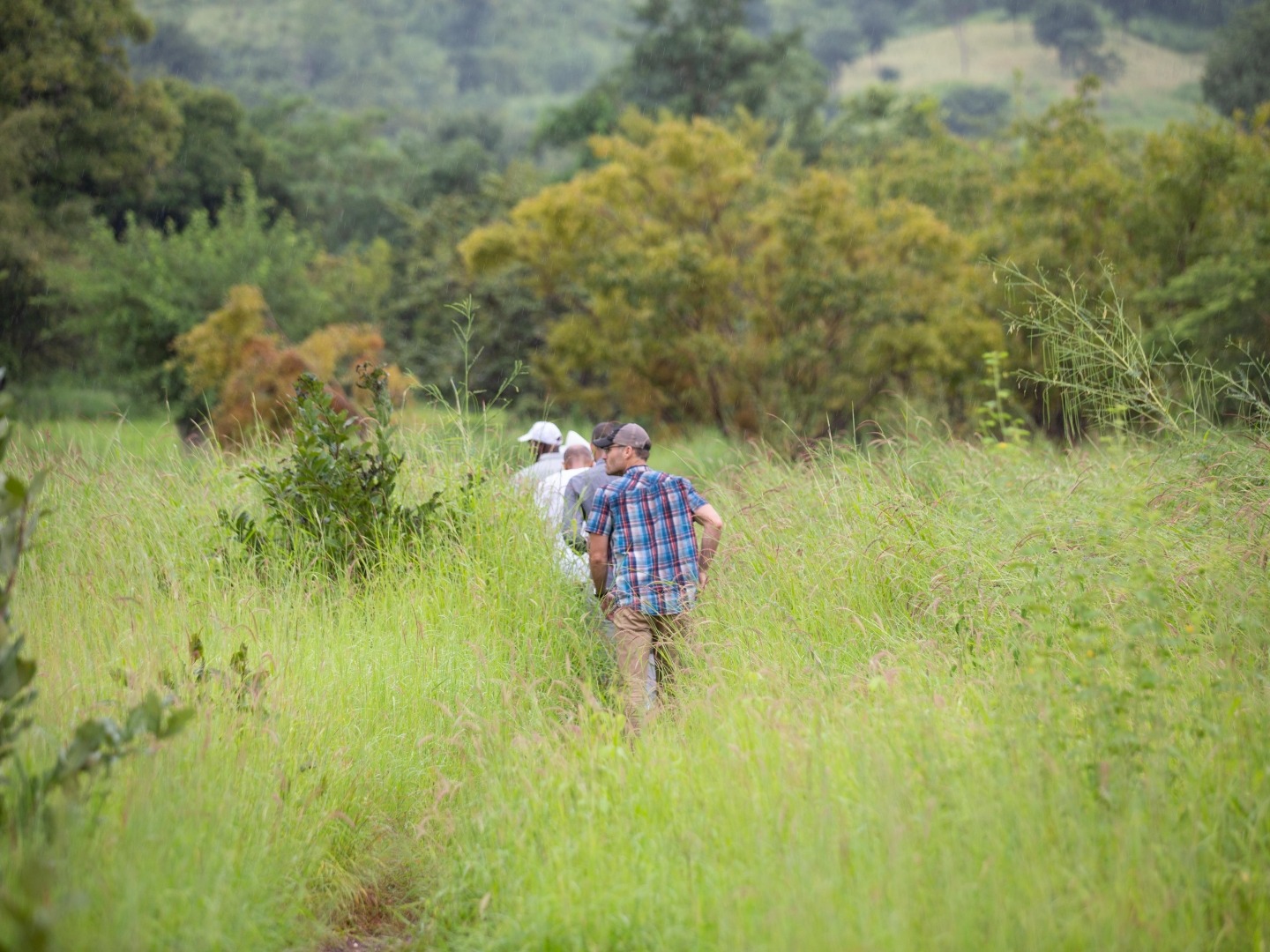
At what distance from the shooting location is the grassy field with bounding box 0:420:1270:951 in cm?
309

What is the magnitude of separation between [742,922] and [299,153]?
1878 inches

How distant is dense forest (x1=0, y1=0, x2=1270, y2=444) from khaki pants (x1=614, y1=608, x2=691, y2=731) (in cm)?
529

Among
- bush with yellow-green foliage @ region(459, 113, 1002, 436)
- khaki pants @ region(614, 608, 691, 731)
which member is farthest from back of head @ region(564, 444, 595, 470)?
bush with yellow-green foliage @ region(459, 113, 1002, 436)

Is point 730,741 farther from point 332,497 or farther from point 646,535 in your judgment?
point 332,497

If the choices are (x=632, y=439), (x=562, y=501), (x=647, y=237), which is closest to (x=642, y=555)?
(x=632, y=439)

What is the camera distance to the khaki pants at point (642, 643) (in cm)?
546

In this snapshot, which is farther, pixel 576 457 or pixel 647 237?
pixel 647 237

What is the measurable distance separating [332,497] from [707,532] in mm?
2422

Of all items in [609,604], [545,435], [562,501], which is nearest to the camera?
[609,604]

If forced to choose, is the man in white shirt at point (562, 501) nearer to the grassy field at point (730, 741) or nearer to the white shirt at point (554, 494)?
the white shirt at point (554, 494)

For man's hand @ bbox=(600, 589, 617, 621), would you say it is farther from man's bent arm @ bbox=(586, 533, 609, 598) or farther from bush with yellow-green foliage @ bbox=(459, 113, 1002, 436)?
bush with yellow-green foliage @ bbox=(459, 113, 1002, 436)

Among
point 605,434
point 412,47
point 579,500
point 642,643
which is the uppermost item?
point 605,434

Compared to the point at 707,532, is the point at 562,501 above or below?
below

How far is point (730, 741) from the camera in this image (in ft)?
13.1
